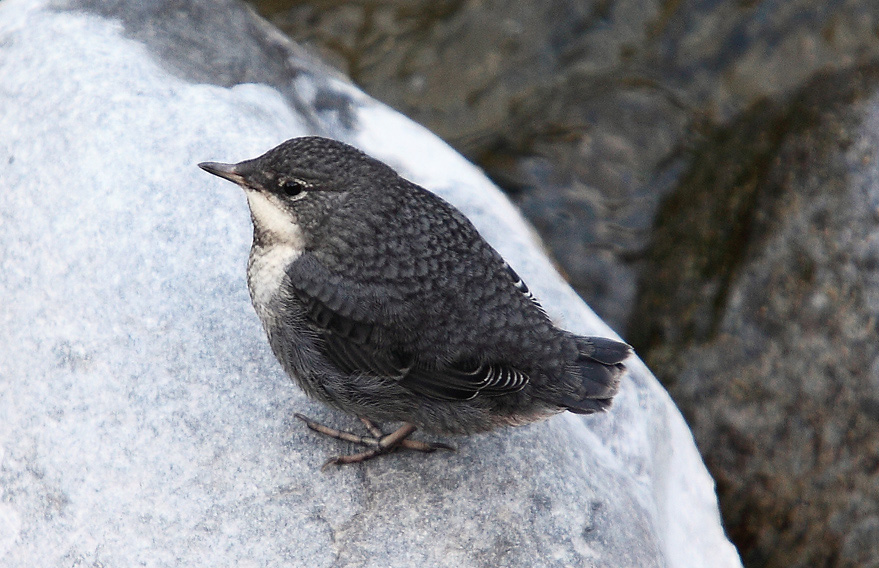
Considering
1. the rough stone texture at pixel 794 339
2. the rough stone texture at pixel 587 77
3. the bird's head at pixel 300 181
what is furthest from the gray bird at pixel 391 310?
the rough stone texture at pixel 587 77

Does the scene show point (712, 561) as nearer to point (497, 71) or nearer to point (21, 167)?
point (21, 167)


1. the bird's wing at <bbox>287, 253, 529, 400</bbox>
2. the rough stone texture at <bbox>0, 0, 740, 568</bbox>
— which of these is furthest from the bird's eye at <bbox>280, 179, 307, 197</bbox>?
the rough stone texture at <bbox>0, 0, 740, 568</bbox>

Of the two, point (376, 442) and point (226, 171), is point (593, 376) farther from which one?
point (226, 171)

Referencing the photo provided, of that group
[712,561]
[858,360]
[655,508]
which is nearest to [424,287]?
[655,508]

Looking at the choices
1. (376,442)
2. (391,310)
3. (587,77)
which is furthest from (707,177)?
(391,310)

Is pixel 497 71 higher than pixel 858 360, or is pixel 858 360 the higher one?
pixel 858 360
